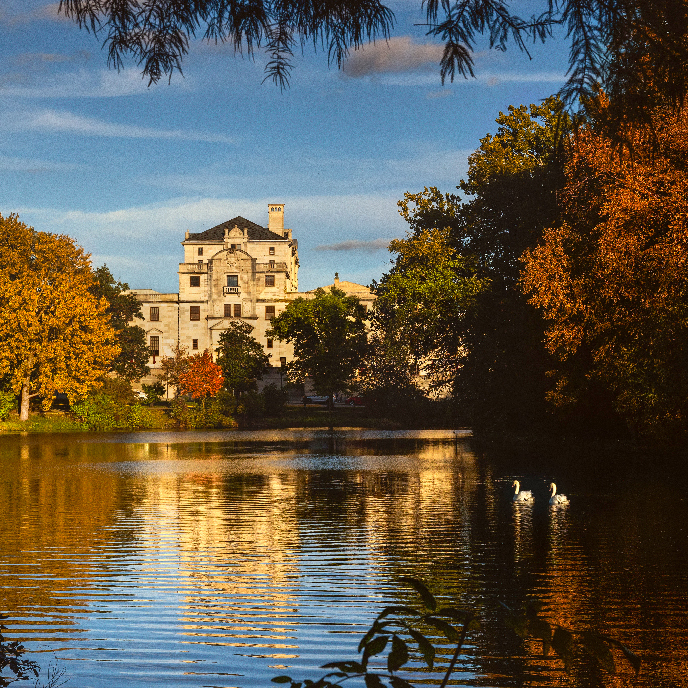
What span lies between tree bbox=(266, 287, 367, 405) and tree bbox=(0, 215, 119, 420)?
2142cm

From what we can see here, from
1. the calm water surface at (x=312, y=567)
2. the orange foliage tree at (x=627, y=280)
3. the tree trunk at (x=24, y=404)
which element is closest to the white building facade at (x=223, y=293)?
the tree trunk at (x=24, y=404)

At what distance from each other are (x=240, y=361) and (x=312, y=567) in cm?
7366

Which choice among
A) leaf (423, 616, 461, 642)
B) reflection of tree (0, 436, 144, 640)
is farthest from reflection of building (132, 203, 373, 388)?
leaf (423, 616, 461, 642)

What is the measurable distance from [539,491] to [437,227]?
39412 mm

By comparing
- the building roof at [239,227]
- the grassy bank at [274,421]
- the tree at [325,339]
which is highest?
the building roof at [239,227]

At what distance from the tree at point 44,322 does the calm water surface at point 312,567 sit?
Result: 39648 millimetres

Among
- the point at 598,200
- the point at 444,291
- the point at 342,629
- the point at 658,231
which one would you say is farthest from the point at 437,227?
the point at 342,629

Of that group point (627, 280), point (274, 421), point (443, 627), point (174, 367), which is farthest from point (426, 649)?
point (174, 367)

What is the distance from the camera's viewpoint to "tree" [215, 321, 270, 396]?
8738 cm

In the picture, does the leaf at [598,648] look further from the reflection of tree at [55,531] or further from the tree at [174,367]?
the tree at [174,367]

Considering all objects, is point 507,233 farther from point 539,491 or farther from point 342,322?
point 342,322

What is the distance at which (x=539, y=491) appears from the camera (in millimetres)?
26625

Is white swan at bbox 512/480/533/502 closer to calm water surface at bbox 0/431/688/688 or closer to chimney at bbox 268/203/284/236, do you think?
calm water surface at bbox 0/431/688/688

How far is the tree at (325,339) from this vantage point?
8725cm
